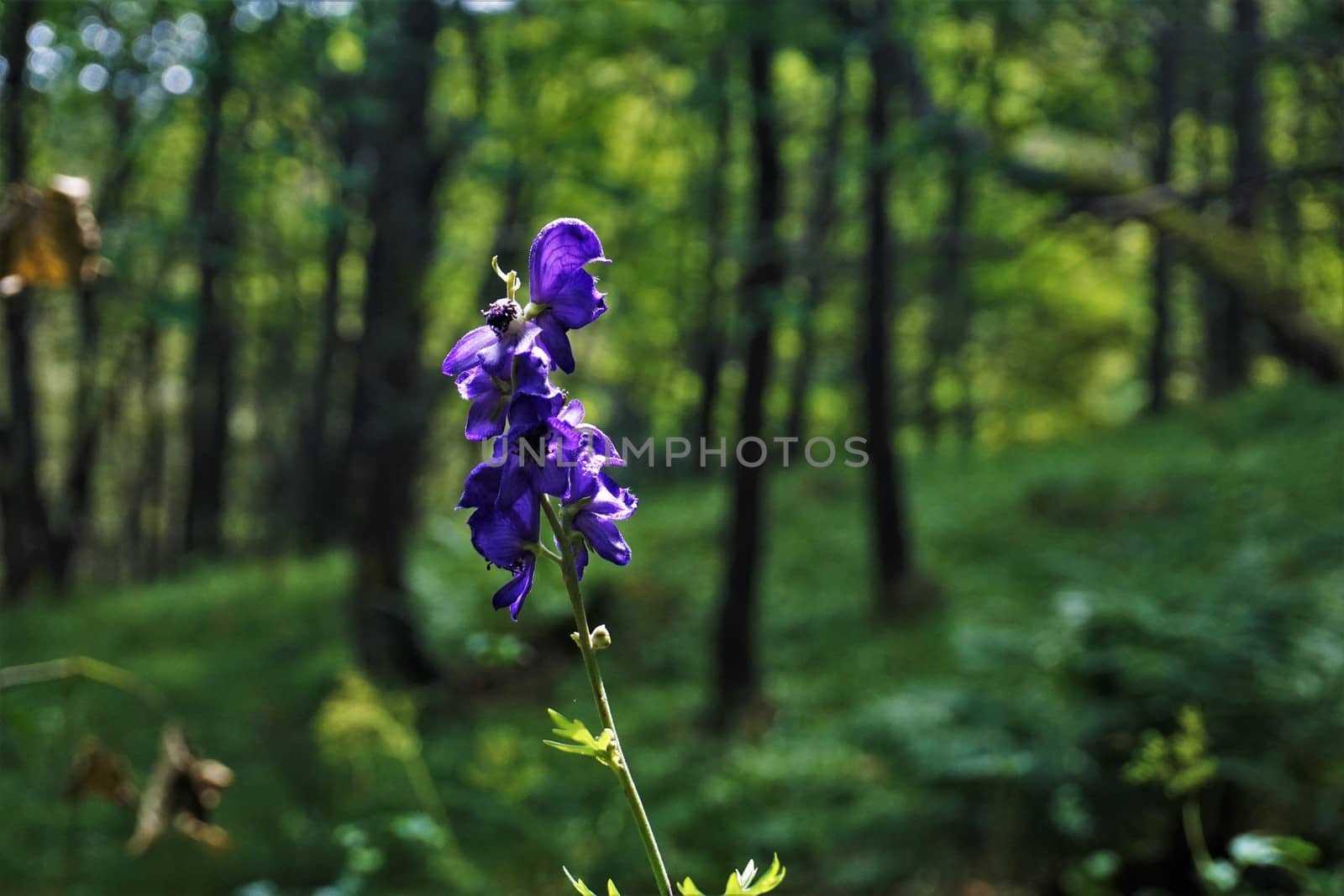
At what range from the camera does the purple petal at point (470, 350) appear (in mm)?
1451

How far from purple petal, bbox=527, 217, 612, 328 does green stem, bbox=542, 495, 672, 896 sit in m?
0.28

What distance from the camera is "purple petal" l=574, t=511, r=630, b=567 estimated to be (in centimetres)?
150

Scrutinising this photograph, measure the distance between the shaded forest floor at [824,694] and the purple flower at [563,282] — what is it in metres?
1.28

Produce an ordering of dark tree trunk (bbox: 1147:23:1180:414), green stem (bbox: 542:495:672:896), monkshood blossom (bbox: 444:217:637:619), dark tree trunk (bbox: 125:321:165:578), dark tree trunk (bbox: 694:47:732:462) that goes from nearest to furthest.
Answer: green stem (bbox: 542:495:672:896), monkshood blossom (bbox: 444:217:637:619), dark tree trunk (bbox: 1147:23:1180:414), dark tree trunk (bbox: 694:47:732:462), dark tree trunk (bbox: 125:321:165:578)

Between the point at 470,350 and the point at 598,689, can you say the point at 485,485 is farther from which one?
the point at 598,689

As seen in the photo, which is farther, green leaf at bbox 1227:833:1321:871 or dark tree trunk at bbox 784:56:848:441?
dark tree trunk at bbox 784:56:848:441

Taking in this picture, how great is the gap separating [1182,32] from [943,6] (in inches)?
66.4

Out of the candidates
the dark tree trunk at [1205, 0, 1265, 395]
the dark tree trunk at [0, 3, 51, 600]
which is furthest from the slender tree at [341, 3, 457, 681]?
the dark tree trunk at [1205, 0, 1265, 395]

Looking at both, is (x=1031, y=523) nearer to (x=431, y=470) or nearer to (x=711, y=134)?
(x=711, y=134)

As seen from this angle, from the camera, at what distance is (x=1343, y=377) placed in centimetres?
820

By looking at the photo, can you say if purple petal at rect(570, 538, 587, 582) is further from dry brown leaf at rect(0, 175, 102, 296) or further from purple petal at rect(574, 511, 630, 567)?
dry brown leaf at rect(0, 175, 102, 296)

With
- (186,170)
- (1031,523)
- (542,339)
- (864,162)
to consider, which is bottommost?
(1031,523)

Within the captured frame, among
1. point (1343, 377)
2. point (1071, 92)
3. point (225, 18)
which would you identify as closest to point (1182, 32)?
point (1343, 377)

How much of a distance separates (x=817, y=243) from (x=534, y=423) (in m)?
6.56
